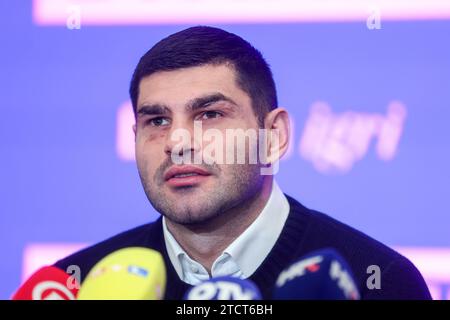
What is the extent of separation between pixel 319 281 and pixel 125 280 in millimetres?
304

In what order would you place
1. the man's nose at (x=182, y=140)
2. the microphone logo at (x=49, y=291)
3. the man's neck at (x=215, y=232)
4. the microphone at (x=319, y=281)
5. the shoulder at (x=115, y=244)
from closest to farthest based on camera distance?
1. the microphone at (x=319, y=281)
2. the microphone logo at (x=49, y=291)
3. the man's nose at (x=182, y=140)
4. the man's neck at (x=215, y=232)
5. the shoulder at (x=115, y=244)

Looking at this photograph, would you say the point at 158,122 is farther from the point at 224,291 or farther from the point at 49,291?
the point at 224,291

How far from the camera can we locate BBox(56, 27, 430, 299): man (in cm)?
163

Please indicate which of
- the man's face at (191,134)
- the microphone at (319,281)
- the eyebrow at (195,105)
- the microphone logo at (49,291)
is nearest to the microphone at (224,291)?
the microphone at (319,281)

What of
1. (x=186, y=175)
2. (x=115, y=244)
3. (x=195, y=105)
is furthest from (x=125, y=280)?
(x=115, y=244)

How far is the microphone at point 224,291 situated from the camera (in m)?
1.13

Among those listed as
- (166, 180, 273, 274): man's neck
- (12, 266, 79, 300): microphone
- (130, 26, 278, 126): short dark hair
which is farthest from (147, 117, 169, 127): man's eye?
(12, 266, 79, 300): microphone

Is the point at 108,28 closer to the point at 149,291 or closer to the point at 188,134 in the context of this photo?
the point at 188,134

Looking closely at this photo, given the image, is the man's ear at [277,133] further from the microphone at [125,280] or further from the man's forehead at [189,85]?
the microphone at [125,280]

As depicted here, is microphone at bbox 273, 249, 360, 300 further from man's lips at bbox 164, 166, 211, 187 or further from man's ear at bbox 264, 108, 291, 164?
man's ear at bbox 264, 108, 291, 164

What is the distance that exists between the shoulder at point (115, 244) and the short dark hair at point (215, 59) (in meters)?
0.31
